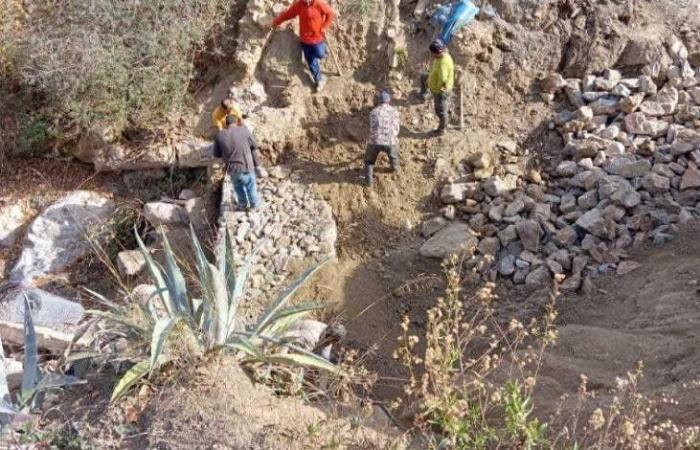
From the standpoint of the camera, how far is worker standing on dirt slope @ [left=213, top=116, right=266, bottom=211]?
6.87 metres

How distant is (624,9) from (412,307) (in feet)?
13.0

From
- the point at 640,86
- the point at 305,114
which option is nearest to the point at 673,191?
the point at 640,86

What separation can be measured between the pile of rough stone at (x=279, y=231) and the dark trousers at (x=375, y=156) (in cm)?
54

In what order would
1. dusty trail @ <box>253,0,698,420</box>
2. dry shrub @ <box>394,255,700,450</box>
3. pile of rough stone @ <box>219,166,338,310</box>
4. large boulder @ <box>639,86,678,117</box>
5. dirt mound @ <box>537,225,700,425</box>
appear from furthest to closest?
large boulder @ <box>639,86,678,117</box> → pile of rough stone @ <box>219,166,338,310</box> → dusty trail @ <box>253,0,698,420</box> → dirt mound @ <box>537,225,700,425</box> → dry shrub @ <box>394,255,700,450</box>

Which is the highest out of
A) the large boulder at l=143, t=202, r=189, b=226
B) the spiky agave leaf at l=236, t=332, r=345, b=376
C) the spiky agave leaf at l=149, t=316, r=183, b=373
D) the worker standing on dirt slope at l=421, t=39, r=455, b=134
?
the worker standing on dirt slope at l=421, t=39, r=455, b=134

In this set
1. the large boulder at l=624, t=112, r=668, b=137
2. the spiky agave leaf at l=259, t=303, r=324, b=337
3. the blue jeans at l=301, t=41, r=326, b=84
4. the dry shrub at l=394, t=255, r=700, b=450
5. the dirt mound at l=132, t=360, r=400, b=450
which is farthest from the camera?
the blue jeans at l=301, t=41, r=326, b=84

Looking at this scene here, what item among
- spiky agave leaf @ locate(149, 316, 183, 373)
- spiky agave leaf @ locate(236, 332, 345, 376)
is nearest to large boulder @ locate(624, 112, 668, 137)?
spiky agave leaf @ locate(236, 332, 345, 376)

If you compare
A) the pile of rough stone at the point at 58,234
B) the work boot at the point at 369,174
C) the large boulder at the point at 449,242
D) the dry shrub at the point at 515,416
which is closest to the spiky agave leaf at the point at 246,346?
the dry shrub at the point at 515,416

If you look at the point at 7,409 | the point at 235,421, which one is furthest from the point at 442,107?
the point at 7,409

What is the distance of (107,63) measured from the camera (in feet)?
25.4

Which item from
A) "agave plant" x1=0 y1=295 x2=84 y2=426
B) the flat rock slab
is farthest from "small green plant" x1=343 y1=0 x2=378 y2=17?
"agave plant" x1=0 y1=295 x2=84 y2=426

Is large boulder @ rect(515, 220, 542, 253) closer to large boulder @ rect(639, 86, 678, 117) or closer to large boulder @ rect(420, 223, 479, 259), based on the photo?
large boulder @ rect(420, 223, 479, 259)

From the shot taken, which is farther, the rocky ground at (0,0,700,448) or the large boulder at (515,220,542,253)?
the large boulder at (515,220,542,253)

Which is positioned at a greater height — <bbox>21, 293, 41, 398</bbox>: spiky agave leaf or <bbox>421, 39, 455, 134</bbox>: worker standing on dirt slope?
<bbox>421, 39, 455, 134</bbox>: worker standing on dirt slope
